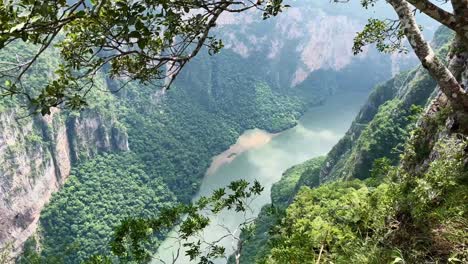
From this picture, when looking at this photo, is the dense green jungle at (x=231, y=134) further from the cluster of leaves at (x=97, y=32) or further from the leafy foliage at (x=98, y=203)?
the leafy foliage at (x=98, y=203)

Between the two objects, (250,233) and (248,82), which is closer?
(250,233)

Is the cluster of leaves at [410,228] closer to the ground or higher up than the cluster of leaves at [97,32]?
closer to the ground

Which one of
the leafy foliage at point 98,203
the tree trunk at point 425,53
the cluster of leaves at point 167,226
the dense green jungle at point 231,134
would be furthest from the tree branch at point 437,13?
the leafy foliage at point 98,203

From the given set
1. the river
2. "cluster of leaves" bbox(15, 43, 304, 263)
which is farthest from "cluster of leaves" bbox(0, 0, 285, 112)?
the river

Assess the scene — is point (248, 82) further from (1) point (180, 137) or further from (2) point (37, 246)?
(2) point (37, 246)

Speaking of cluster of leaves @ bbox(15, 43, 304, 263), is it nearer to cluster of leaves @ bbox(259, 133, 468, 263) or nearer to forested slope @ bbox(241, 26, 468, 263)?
forested slope @ bbox(241, 26, 468, 263)

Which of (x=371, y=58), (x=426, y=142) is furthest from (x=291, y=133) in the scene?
(x=426, y=142)

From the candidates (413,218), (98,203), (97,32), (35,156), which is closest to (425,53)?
(413,218)
